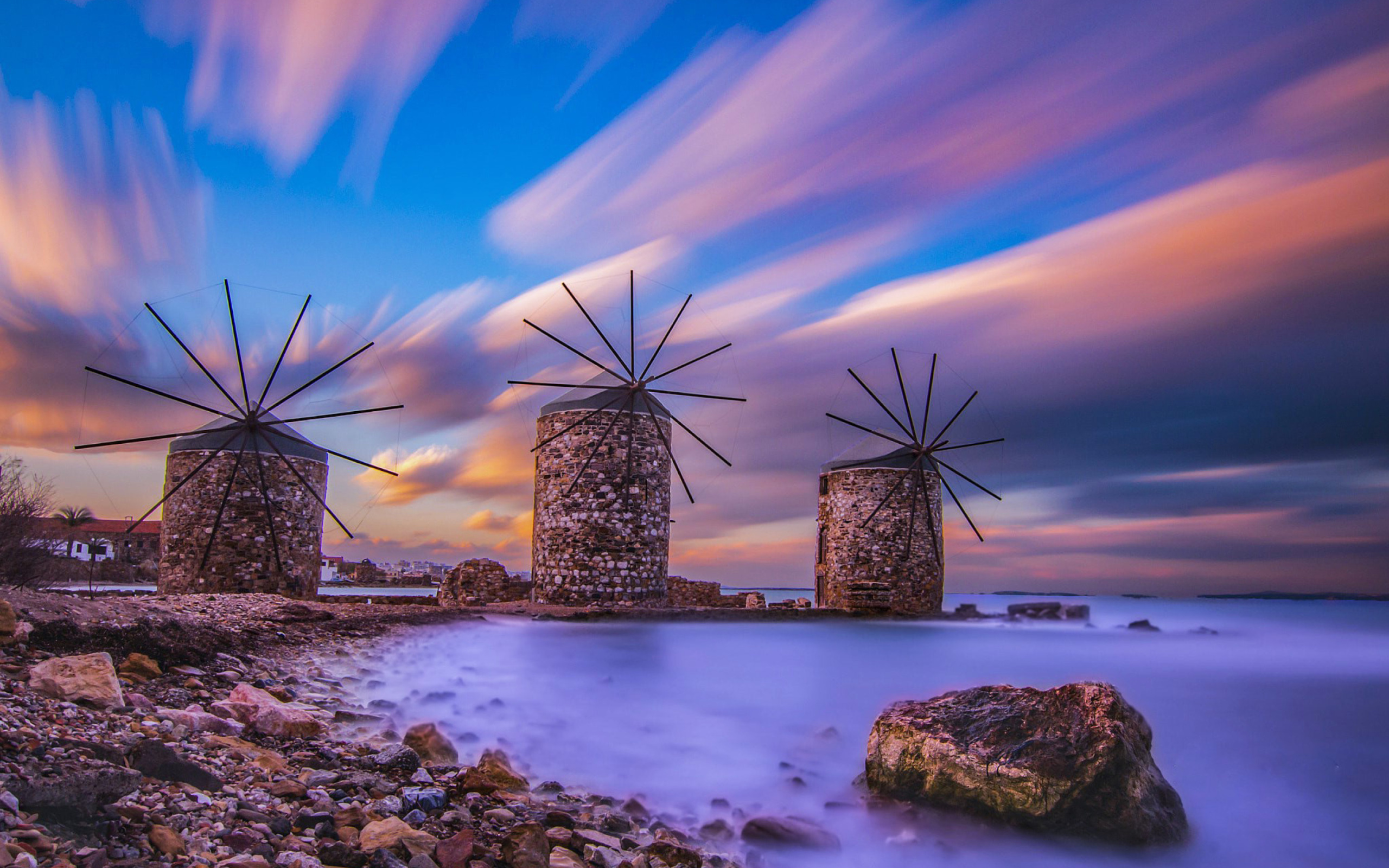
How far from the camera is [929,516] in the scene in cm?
2005

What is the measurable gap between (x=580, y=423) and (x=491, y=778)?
40.0ft

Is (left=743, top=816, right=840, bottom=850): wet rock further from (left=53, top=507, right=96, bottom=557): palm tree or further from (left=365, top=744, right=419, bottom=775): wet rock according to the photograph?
(left=53, top=507, right=96, bottom=557): palm tree

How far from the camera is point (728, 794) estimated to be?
16.7 feet

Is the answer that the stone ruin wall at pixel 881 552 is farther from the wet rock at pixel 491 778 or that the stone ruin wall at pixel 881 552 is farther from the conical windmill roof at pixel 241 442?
the wet rock at pixel 491 778

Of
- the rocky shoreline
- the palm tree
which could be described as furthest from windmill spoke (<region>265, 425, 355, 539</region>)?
the palm tree

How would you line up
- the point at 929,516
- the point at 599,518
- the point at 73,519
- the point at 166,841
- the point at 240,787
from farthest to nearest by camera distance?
1. the point at 73,519
2. the point at 929,516
3. the point at 599,518
4. the point at 240,787
5. the point at 166,841

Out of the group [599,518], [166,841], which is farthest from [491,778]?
[599,518]

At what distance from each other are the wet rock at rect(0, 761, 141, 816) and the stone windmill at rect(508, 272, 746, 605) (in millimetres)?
12988

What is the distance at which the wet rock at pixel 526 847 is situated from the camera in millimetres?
3029

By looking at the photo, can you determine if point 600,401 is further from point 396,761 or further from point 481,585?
point 396,761

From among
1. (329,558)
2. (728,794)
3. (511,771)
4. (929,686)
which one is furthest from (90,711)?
Result: (329,558)

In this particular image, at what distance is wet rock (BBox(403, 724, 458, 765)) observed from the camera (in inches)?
181

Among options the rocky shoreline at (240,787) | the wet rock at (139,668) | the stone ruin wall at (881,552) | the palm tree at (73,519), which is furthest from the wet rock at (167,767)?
the palm tree at (73,519)

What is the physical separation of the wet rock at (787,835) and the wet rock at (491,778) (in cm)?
125
